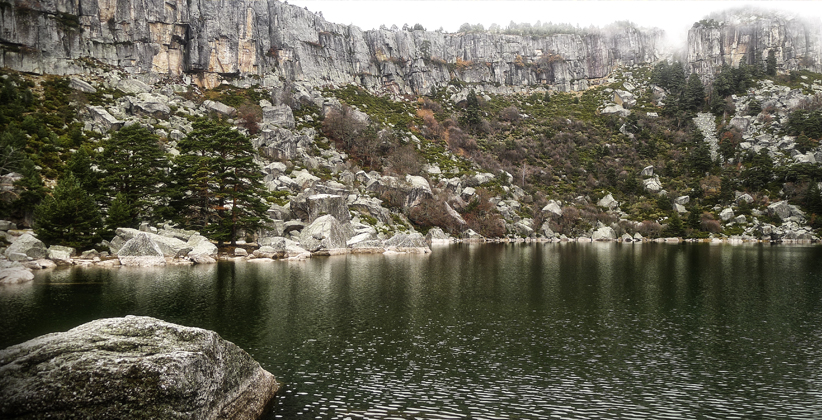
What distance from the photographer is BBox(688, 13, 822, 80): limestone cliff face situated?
17312 centimetres

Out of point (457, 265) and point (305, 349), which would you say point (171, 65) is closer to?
point (457, 265)

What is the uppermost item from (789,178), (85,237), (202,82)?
(202,82)

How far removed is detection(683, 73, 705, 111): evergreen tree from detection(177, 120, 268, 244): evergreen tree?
532 ft

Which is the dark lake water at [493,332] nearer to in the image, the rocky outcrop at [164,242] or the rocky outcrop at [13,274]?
the rocky outcrop at [13,274]

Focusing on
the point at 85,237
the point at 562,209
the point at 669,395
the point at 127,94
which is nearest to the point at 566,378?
the point at 669,395

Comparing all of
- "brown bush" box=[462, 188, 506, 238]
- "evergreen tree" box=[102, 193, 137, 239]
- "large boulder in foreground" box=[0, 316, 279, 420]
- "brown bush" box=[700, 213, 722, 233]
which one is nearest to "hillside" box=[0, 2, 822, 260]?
"evergreen tree" box=[102, 193, 137, 239]

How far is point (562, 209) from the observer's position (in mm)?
120375

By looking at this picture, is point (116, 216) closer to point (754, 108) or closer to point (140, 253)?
point (140, 253)

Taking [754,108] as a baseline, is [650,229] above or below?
below

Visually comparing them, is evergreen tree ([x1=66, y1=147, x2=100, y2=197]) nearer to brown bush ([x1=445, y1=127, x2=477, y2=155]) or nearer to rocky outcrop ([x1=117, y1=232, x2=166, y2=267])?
rocky outcrop ([x1=117, y1=232, x2=166, y2=267])

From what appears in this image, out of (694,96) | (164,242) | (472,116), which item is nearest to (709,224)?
(694,96)

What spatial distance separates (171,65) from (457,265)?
108m

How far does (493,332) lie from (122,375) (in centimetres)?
1933

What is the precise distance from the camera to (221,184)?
207ft
